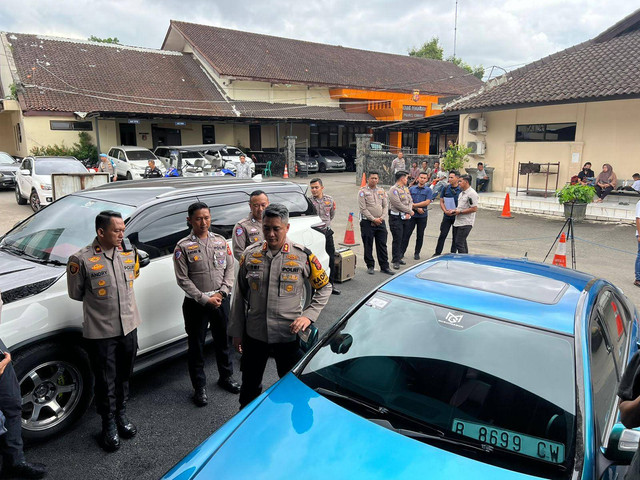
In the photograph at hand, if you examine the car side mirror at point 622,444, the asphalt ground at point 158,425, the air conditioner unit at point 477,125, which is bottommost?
the asphalt ground at point 158,425

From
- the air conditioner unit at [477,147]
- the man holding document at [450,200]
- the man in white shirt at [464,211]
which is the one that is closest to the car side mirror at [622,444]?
the man in white shirt at [464,211]

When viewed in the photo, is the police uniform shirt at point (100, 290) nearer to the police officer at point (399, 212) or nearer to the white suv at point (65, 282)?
the white suv at point (65, 282)

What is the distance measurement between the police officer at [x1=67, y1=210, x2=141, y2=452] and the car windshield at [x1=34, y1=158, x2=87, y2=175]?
40.9ft

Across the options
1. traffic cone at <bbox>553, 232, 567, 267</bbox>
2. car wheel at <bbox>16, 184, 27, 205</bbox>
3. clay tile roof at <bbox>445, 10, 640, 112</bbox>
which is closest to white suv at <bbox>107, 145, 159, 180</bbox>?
car wheel at <bbox>16, 184, 27, 205</bbox>

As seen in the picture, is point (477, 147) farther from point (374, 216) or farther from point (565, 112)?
point (374, 216)

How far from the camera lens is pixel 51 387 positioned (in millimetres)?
3348

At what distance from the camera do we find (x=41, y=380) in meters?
3.28

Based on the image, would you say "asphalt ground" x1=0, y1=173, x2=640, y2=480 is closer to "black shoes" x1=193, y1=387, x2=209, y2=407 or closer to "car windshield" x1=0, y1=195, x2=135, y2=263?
"black shoes" x1=193, y1=387, x2=209, y2=407

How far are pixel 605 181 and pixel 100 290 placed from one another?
50.9ft

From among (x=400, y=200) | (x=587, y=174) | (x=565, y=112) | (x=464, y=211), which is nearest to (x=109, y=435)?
(x=400, y=200)

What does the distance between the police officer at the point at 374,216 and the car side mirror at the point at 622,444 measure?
5.81 metres

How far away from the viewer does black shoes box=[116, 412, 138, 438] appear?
11.2ft

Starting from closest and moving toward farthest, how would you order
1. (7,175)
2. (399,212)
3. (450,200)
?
(399,212) → (450,200) → (7,175)

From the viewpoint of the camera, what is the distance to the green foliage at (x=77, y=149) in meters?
Answer: 22.6
